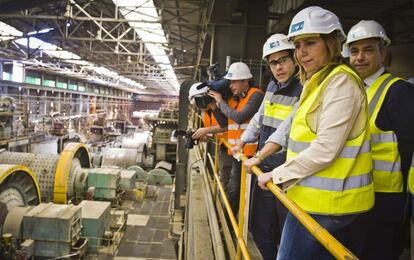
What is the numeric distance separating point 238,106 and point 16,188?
993 centimetres

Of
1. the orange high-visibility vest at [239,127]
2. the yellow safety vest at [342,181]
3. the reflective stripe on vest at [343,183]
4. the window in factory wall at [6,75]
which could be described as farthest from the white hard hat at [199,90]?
the window in factory wall at [6,75]

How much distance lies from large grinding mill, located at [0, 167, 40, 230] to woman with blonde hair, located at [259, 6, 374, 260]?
10251 millimetres

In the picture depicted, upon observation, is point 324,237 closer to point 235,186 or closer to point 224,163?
point 235,186

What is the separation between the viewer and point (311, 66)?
1861 mm

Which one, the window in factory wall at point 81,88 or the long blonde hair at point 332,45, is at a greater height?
the window in factory wall at point 81,88

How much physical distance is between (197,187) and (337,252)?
251 inches

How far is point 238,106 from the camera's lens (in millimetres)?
3822

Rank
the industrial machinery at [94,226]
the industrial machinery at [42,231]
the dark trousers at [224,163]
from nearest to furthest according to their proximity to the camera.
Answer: the dark trousers at [224,163], the industrial machinery at [42,231], the industrial machinery at [94,226]

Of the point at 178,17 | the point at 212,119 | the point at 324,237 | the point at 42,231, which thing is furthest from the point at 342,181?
the point at 42,231

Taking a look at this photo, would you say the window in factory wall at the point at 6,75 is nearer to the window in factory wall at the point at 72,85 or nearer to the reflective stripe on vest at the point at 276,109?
the window in factory wall at the point at 72,85

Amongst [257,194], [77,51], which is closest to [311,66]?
[257,194]

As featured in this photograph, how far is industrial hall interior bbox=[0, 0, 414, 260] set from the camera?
1.64 metres

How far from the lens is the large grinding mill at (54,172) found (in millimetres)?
13000

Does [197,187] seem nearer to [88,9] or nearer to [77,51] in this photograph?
[88,9]
